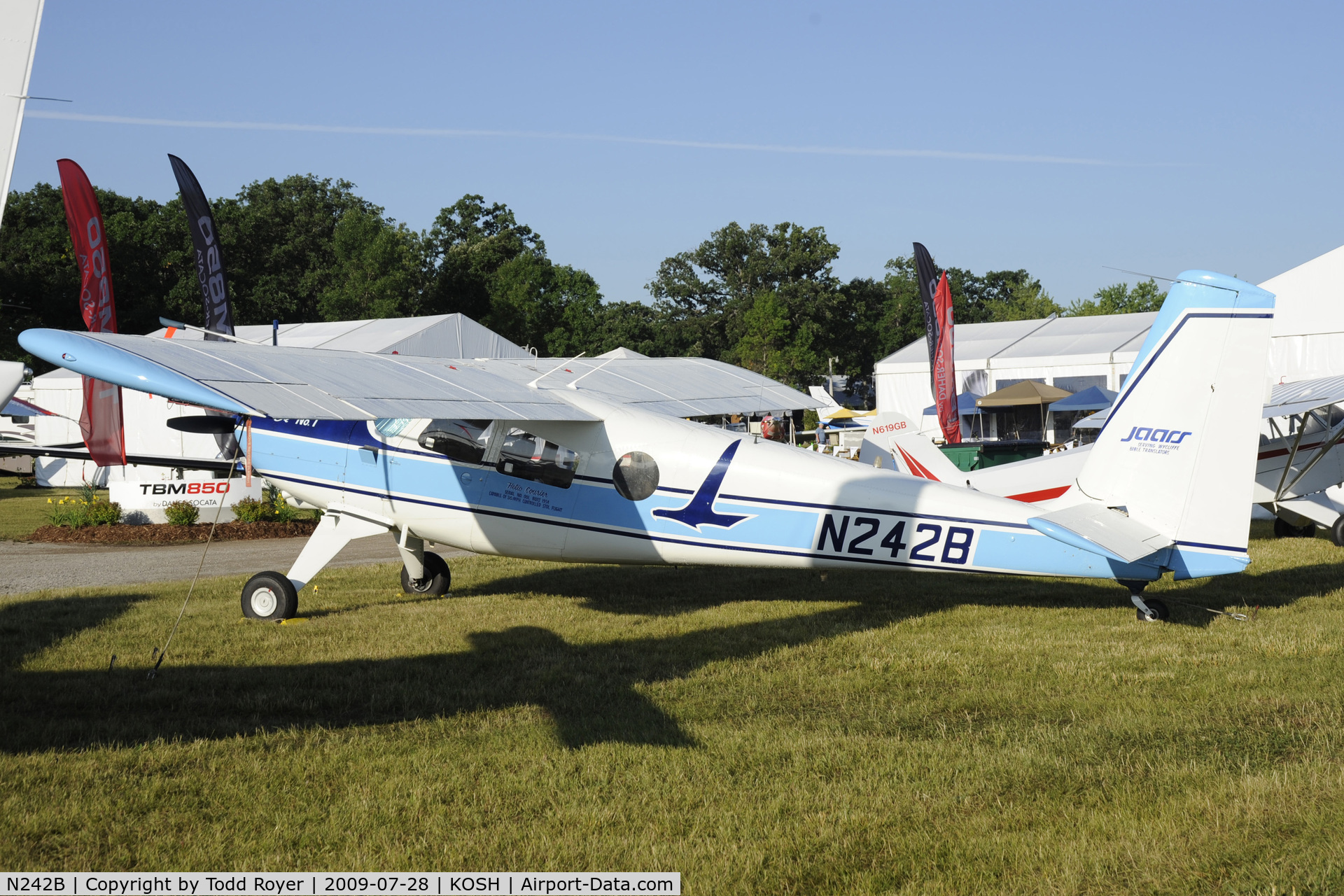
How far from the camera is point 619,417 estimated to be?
26.9ft

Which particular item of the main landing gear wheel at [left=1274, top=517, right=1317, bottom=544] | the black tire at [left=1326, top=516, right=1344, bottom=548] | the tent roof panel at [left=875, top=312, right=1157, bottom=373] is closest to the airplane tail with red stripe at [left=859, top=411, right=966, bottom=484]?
the black tire at [left=1326, top=516, right=1344, bottom=548]

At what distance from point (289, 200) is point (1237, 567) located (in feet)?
226

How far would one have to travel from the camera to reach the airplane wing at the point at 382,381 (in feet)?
17.4

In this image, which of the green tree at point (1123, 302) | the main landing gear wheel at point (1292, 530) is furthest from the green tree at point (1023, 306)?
the main landing gear wheel at point (1292, 530)

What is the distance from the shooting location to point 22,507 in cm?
2220

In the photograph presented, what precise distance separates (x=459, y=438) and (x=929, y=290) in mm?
16896

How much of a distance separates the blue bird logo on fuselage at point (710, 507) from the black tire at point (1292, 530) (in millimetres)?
10010

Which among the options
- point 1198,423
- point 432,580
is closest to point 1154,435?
point 1198,423

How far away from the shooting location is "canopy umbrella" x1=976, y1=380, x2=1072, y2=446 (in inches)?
1174

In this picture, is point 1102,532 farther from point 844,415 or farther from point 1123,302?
point 1123,302

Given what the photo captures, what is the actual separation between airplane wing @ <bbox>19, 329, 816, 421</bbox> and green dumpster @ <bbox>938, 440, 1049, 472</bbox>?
12.5 meters

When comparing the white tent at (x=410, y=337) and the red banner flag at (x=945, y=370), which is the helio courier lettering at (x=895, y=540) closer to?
the red banner flag at (x=945, y=370)

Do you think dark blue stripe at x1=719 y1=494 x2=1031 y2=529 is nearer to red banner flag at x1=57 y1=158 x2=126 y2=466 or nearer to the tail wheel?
the tail wheel

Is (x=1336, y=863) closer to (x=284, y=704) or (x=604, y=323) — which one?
(x=284, y=704)
